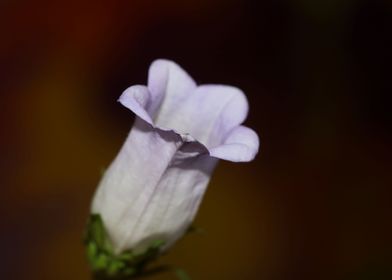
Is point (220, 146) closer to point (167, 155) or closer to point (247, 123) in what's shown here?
point (167, 155)

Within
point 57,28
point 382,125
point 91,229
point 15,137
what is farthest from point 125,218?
point 382,125

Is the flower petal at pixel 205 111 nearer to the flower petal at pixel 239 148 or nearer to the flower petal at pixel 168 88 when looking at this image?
the flower petal at pixel 168 88

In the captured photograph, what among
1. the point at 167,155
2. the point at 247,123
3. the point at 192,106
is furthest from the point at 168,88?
the point at 247,123

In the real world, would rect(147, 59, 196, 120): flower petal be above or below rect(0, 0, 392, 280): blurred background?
above

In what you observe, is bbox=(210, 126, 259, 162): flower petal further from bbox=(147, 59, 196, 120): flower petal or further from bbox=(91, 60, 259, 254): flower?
bbox=(147, 59, 196, 120): flower petal

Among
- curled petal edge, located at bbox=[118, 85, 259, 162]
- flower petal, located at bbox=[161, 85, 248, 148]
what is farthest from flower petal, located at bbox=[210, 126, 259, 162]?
flower petal, located at bbox=[161, 85, 248, 148]

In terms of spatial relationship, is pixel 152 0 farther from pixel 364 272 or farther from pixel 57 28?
pixel 364 272
